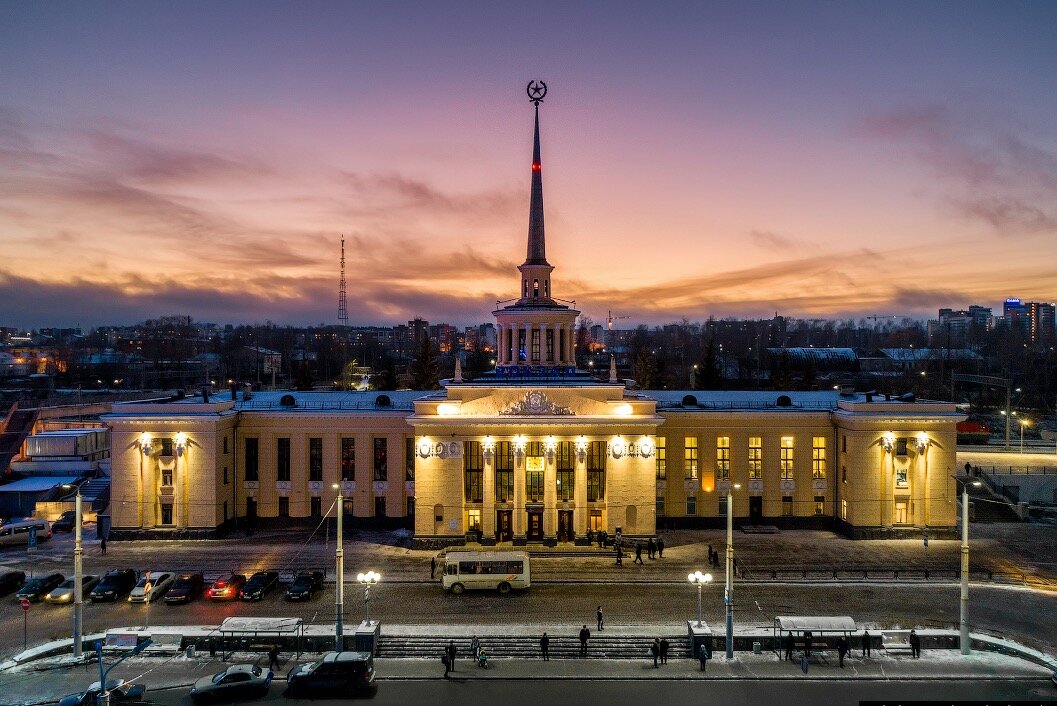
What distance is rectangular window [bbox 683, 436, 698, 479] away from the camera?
47344 mm

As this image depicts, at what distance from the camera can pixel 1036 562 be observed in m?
39.6

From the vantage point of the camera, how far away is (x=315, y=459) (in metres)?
47.5

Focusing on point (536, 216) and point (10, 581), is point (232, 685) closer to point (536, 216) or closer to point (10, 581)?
point (10, 581)

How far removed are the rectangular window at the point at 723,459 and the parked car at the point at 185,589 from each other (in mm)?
32314

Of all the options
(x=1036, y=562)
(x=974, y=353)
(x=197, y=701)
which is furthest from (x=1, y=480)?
(x=974, y=353)

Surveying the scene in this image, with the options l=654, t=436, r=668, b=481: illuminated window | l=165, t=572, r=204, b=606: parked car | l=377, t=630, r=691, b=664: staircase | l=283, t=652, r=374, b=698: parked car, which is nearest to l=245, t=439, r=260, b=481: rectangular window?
l=165, t=572, r=204, b=606: parked car

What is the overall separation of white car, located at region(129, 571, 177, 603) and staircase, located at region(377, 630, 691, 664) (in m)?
12.9

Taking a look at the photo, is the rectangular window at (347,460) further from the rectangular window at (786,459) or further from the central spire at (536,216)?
the rectangular window at (786,459)

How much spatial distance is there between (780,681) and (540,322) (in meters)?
27.9

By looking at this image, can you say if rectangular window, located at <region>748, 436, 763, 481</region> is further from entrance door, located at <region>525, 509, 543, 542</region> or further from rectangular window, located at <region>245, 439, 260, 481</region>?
rectangular window, located at <region>245, 439, 260, 481</region>

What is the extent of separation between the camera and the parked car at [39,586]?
34.1m

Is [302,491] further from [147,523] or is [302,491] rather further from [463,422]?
[463,422]

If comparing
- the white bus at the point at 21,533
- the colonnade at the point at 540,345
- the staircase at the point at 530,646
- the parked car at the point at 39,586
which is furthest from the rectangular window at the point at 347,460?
the staircase at the point at 530,646

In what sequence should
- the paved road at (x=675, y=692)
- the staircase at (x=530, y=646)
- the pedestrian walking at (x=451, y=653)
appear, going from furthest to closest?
the staircase at (x=530, y=646) → the pedestrian walking at (x=451, y=653) → the paved road at (x=675, y=692)
